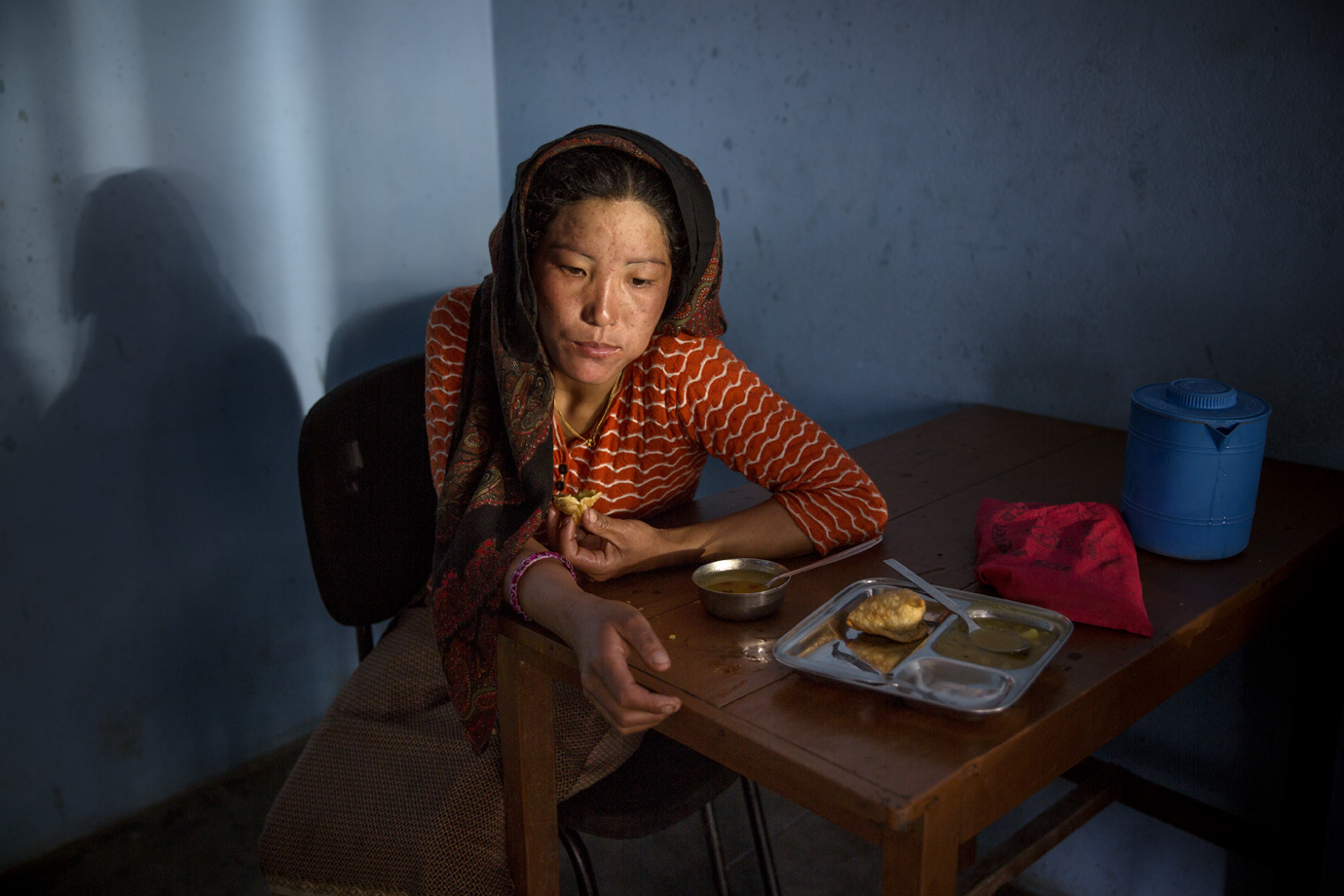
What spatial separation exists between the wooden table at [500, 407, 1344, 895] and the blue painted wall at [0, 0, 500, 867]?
4.09 feet

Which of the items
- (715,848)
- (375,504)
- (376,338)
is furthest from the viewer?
(376,338)

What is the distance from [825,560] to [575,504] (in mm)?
332

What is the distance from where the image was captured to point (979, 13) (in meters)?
1.74

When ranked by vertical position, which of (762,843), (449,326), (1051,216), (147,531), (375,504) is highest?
(1051,216)

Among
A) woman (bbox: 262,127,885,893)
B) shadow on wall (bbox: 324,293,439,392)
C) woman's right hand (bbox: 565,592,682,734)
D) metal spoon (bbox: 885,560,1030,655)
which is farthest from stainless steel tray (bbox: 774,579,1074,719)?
shadow on wall (bbox: 324,293,439,392)

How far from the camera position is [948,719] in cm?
93

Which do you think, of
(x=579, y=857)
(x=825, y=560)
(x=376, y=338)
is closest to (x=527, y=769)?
(x=579, y=857)

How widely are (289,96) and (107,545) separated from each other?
1.04 meters

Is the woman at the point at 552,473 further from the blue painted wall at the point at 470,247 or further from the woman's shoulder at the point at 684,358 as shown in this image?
the blue painted wall at the point at 470,247

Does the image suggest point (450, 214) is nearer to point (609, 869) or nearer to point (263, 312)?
point (263, 312)

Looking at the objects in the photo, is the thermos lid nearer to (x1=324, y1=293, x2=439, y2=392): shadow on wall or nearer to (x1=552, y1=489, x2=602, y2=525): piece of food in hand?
(x1=552, y1=489, x2=602, y2=525): piece of food in hand

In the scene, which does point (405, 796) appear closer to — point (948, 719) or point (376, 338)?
point (948, 719)

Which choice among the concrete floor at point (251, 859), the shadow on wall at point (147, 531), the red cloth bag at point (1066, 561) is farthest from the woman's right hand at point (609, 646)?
the shadow on wall at point (147, 531)

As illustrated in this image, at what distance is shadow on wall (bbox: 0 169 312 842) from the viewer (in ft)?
6.52
